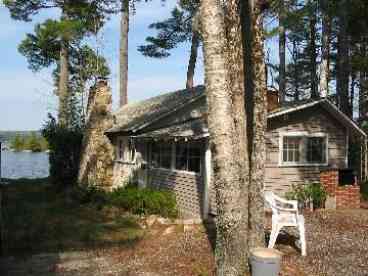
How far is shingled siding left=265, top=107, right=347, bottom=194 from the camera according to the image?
1750 cm

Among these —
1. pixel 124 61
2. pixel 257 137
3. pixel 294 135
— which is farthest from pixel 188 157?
pixel 124 61

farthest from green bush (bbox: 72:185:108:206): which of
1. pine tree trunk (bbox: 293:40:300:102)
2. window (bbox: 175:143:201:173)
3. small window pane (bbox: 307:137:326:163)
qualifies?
pine tree trunk (bbox: 293:40:300:102)

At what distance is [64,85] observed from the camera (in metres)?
34.9

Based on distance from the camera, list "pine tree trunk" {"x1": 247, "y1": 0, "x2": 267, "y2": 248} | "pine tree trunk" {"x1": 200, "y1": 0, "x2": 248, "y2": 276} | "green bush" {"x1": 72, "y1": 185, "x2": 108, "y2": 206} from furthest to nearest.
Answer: "green bush" {"x1": 72, "y1": 185, "x2": 108, "y2": 206} < "pine tree trunk" {"x1": 247, "y1": 0, "x2": 267, "y2": 248} < "pine tree trunk" {"x1": 200, "y1": 0, "x2": 248, "y2": 276}

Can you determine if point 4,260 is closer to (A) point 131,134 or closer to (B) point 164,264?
(B) point 164,264

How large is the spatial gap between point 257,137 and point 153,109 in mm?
14566

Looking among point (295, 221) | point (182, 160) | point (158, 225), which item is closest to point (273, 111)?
point (182, 160)

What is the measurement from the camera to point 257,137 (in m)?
10.1

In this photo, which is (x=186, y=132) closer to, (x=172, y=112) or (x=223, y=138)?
(x=172, y=112)

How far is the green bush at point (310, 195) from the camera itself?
17125 mm

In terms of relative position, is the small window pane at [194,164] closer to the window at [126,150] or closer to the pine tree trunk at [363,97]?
the window at [126,150]

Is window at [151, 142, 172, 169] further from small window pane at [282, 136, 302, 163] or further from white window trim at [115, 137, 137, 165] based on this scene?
small window pane at [282, 136, 302, 163]

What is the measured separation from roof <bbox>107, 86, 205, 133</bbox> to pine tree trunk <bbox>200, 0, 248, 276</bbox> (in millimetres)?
12356

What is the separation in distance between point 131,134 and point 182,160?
438 centimetres
